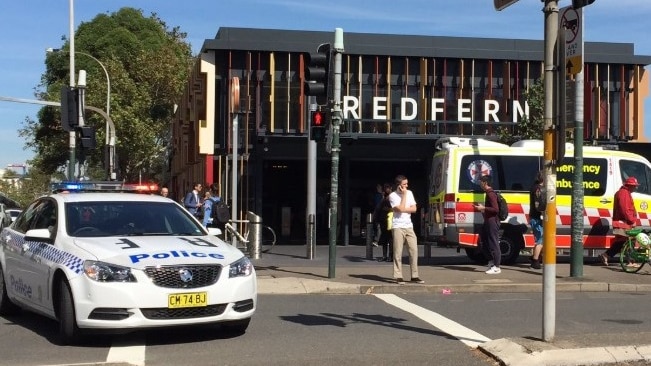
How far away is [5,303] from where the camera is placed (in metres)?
9.30

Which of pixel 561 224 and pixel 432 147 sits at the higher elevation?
pixel 432 147

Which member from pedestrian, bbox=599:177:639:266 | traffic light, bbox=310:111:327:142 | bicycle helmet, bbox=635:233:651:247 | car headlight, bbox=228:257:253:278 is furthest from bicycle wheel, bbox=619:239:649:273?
car headlight, bbox=228:257:253:278

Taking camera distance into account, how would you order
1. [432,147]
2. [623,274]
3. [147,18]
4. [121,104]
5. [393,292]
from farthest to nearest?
1. [147,18]
2. [121,104]
3. [432,147]
4. [623,274]
5. [393,292]

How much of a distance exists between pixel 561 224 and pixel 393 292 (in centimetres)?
543

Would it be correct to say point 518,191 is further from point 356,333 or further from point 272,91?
point 272,91

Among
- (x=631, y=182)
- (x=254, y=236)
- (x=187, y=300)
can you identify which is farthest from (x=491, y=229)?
(x=187, y=300)

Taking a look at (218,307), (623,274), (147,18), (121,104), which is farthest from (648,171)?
(147,18)

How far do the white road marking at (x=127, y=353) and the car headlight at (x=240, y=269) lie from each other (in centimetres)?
114

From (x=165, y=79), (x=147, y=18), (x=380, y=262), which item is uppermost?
(x=147, y=18)

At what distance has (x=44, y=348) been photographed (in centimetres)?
750

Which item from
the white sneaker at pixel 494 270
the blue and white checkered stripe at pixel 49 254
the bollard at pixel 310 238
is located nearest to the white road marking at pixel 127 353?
the blue and white checkered stripe at pixel 49 254

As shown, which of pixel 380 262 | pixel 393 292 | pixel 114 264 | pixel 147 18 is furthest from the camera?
pixel 147 18

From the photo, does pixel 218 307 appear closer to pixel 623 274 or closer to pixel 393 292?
pixel 393 292

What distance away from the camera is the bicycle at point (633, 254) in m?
13.7
